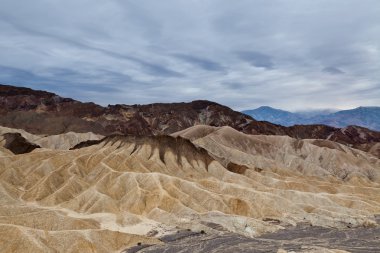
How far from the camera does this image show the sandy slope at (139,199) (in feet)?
271

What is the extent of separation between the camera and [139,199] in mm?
115875

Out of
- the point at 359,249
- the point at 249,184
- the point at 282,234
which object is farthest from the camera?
the point at 249,184

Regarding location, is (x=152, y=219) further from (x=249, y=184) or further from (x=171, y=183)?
(x=249, y=184)

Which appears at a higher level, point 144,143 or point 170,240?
point 144,143

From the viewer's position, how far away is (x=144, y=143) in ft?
565

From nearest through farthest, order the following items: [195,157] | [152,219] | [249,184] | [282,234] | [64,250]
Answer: [64,250] → [282,234] → [152,219] → [249,184] → [195,157]

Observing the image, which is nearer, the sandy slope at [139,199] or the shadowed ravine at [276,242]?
the shadowed ravine at [276,242]

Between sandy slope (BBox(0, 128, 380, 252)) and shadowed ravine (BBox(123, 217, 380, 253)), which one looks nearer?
shadowed ravine (BBox(123, 217, 380, 253))

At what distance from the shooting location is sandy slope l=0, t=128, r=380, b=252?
82.7 meters

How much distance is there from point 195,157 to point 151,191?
2001 inches

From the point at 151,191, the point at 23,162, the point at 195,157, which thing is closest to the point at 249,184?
the point at 195,157

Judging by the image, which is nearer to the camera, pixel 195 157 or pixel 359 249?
pixel 359 249

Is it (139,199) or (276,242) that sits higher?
(139,199)

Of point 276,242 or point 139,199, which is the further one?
point 139,199
